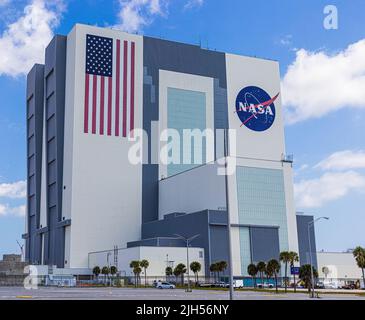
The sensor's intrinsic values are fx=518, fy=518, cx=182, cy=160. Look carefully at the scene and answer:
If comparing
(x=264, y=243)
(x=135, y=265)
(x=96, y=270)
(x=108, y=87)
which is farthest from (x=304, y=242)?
(x=108, y=87)

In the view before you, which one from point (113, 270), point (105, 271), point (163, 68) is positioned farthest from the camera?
point (163, 68)

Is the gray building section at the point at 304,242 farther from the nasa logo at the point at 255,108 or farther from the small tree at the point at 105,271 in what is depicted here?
the small tree at the point at 105,271

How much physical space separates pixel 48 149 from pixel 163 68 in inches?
1343

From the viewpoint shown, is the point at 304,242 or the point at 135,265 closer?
the point at 135,265

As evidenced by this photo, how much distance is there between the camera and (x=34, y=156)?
131m

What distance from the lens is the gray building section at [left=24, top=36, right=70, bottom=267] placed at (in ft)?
385

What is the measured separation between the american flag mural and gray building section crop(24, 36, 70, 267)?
8.62 m

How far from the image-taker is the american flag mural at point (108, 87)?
375 feet

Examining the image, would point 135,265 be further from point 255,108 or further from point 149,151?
point 255,108

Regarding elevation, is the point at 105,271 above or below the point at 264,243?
below

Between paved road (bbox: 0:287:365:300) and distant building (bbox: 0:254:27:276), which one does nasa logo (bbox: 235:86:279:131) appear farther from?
paved road (bbox: 0:287:365:300)

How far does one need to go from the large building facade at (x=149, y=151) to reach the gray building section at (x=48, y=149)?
30 centimetres
